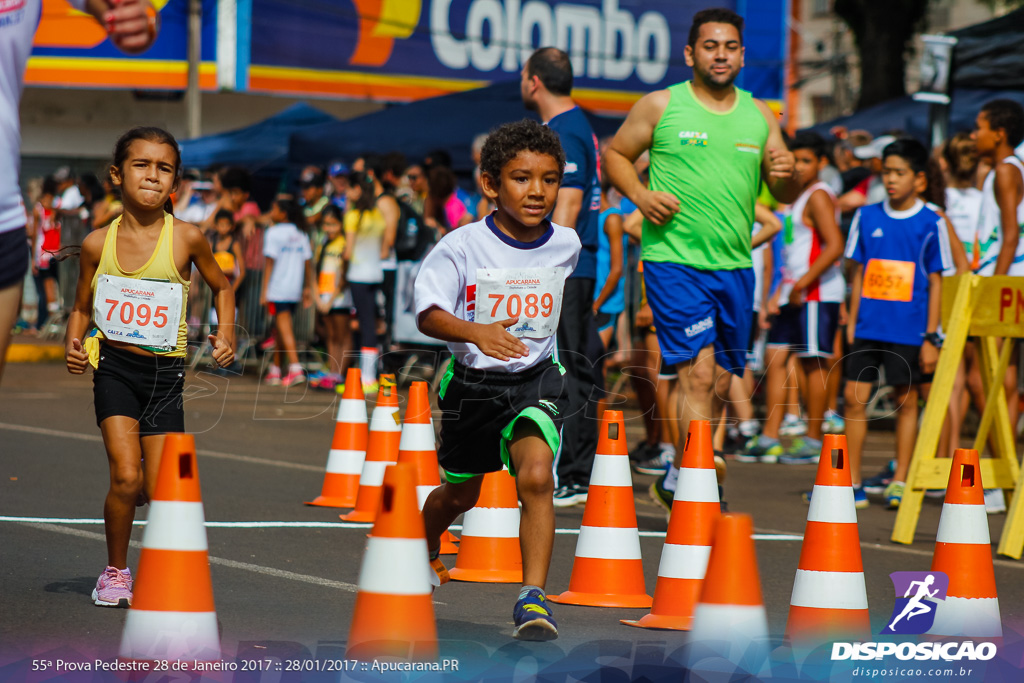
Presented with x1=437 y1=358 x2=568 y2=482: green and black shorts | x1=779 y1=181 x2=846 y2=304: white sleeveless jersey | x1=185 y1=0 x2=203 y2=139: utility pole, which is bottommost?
x1=437 y1=358 x2=568 y2=482: green and black shorts

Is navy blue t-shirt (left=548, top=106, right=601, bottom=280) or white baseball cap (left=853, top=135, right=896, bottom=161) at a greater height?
white baseball cap (left=853, top=135, right=896, bottom=161)

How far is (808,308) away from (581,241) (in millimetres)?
3584

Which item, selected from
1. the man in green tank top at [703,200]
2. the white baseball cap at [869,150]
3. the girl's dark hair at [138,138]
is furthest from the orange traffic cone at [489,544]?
the white baseball cap at [869,150]

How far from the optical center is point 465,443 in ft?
16.1

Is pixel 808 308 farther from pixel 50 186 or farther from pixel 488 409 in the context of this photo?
pixel 50 186

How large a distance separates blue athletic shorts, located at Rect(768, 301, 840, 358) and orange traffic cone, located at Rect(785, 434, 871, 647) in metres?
5.87

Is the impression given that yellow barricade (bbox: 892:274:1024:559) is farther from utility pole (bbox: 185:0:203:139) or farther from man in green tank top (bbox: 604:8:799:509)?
utility pole (bbox: 185:0:203:139)

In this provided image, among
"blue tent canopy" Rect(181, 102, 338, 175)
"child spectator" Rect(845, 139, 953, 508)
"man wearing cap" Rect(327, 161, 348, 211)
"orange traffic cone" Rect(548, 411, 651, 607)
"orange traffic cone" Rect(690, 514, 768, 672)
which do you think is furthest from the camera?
"blue tent canopy" Rect(181, 102, 338, 175)

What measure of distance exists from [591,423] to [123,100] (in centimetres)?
2240

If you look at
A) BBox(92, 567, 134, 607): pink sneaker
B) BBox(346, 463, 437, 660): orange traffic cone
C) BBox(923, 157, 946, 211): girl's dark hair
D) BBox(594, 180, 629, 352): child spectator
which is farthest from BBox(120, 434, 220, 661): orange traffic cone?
BBox(923, 157, 946, 211): girl's dark hair

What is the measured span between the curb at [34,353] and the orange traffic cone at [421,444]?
39.1ft

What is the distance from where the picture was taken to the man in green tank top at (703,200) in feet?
22.1

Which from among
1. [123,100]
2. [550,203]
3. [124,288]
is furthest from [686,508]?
[123,100]

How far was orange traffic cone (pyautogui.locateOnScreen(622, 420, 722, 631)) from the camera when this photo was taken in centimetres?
497
